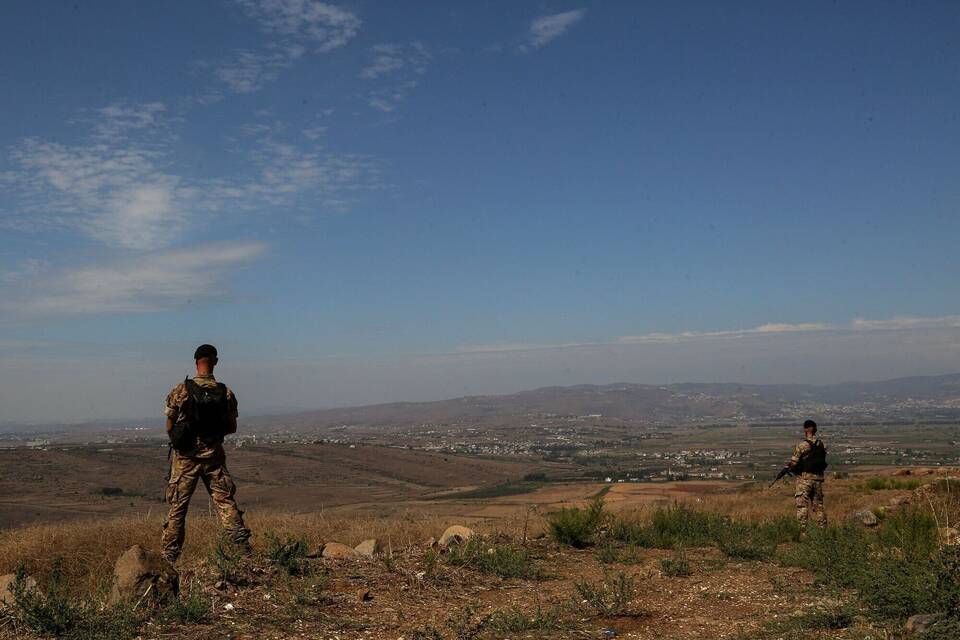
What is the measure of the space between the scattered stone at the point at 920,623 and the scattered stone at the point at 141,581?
5.94 meters

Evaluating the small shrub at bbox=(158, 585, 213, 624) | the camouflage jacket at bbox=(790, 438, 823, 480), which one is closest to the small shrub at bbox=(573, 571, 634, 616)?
the small shrub at bbox=(158, 585, 213, 624)

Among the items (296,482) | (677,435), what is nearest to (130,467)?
(296,482)

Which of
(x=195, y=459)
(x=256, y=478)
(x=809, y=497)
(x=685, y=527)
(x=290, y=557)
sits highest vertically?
(x=195, y=459)

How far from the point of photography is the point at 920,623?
16.4 ft

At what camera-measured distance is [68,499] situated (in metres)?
31.0

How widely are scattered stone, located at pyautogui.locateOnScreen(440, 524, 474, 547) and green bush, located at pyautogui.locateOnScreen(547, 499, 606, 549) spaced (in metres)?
1.56

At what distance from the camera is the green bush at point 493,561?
8062 millimetres

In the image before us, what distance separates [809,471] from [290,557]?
30.7 ft

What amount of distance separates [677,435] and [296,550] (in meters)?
130

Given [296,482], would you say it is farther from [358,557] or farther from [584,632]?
[584,632]

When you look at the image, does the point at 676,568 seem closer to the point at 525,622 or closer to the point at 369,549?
the point at 525,622

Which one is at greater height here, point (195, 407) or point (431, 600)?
point (195, 407)

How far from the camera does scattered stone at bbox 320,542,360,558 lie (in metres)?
8.24

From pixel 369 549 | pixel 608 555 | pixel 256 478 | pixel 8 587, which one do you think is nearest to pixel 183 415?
pixel 8 587
